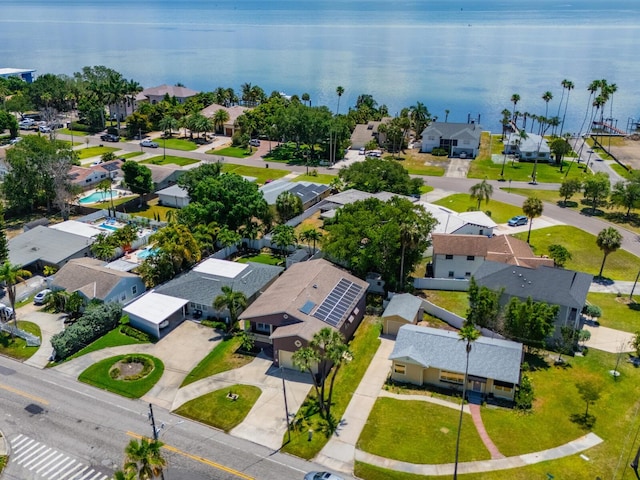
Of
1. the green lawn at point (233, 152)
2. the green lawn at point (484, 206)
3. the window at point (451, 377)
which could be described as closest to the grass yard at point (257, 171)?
the green lawn at point (233, 152)

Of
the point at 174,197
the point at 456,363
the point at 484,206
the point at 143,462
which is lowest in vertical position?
the point at 456,363

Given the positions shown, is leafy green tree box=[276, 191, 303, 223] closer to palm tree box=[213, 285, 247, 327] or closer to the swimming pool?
palm tree box=[213, 285, 247, 327]

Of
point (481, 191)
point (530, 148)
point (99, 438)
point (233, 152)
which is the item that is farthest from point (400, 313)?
point (233, 152)

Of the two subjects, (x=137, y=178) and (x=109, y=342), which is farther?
(x=137, y=178)

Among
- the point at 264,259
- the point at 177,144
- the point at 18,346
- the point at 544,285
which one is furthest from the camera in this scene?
the point at 177,144

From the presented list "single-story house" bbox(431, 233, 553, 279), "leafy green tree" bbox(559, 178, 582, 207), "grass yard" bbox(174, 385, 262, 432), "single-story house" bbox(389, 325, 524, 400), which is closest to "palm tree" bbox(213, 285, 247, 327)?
"grass yard" bbox(174, 385, 262, 432)

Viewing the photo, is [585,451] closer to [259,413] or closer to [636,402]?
[636,402]

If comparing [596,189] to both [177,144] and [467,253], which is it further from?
[177,144]

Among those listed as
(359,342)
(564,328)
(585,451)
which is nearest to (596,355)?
(564,328)
